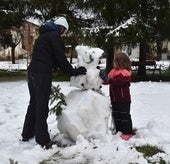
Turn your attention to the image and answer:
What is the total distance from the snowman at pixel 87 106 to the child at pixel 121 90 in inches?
17.2

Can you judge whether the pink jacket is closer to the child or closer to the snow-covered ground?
the child

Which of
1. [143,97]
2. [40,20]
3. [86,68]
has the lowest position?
[143,97]

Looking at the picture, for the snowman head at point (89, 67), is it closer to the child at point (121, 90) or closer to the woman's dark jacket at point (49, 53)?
the woman's dark jacket at point (49, 53)

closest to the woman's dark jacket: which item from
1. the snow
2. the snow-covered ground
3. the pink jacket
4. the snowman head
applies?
the snowman head

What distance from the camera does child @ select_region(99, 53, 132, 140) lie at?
757cm

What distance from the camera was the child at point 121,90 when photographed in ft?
24.8

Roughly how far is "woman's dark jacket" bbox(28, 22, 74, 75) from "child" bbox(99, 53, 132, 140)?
94 cm

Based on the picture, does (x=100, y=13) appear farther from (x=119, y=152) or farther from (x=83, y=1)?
(x=119, y=152)

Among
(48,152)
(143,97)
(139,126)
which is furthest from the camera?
(143,97)

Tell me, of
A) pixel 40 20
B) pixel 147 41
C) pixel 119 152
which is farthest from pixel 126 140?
pixel 40 20

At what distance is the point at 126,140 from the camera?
709cm

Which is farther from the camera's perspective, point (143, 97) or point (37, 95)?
point (143, 97)

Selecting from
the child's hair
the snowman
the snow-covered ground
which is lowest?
the snow-covered ground

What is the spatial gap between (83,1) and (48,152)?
56.7ft
